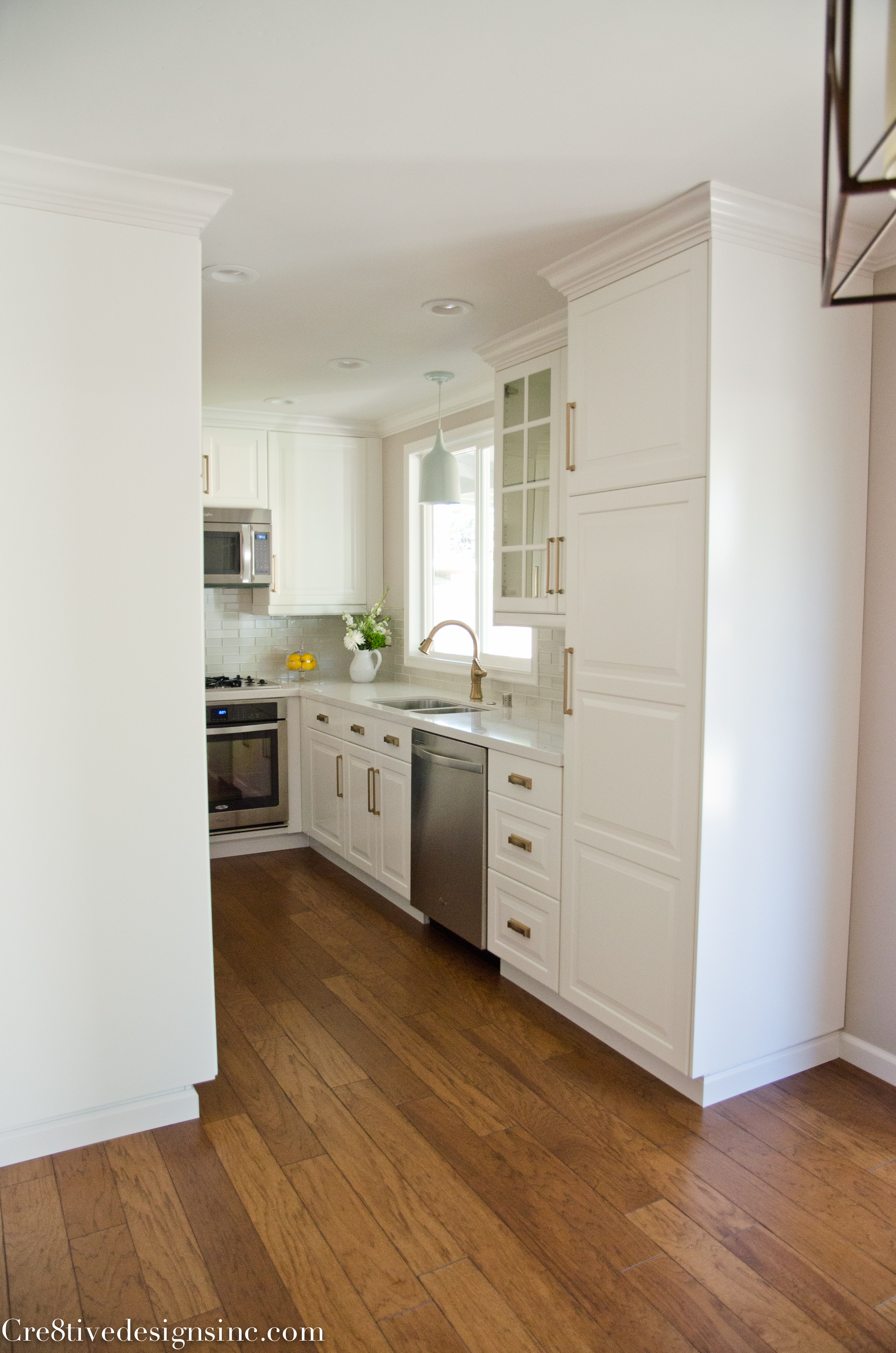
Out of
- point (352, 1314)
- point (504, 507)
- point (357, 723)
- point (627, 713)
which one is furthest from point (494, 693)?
point (352, 1314)

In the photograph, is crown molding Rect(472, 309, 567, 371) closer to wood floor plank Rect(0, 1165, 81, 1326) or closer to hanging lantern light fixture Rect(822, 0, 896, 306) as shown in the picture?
hanging lantern light fixture Rect(822, 0, 896, 306)

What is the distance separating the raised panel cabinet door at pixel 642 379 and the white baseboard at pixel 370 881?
2.12 meters

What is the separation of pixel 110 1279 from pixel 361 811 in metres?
2.63

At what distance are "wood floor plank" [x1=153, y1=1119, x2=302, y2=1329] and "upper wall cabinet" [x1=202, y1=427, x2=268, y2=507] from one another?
3421 mm

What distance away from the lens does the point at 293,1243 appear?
6.61 feet

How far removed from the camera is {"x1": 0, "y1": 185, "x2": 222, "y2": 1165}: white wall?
2.24m

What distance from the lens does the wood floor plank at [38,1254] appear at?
1.83 meters

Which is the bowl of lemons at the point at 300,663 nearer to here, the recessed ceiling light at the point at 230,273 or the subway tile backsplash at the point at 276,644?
the subway tile backsplash at the point at 276,644

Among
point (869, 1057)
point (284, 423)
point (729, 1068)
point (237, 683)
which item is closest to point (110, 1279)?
point (729, 1068)

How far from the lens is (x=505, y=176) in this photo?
223 cm

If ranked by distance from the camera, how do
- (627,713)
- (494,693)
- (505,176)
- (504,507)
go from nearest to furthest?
(505,176)
(627,713)
(504,507)
(494,693)

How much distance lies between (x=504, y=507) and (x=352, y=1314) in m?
2.66

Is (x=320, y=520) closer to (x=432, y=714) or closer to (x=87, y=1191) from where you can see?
(x=432, y=714)

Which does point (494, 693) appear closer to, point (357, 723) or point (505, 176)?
point (357, 723)
